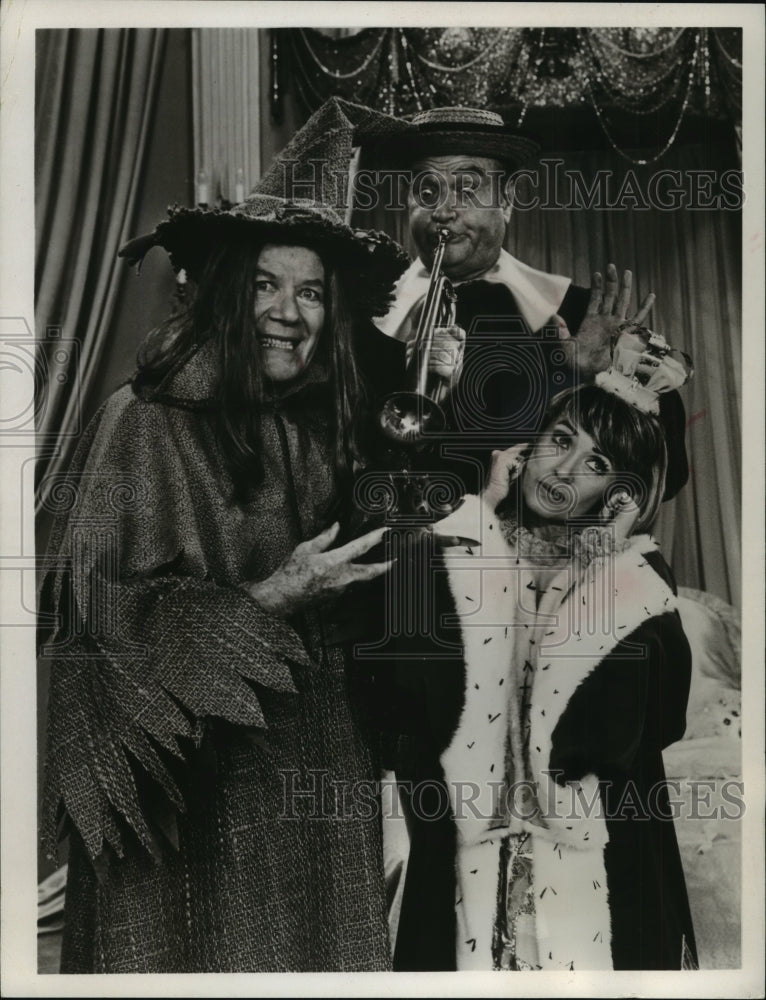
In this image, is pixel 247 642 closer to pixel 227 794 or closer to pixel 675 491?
pixel 227 794

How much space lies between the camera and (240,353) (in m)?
2.34

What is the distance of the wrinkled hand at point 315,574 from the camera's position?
2.30 m

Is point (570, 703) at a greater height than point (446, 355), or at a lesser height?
lesser

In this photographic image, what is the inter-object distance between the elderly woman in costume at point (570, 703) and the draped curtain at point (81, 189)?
1.06 m

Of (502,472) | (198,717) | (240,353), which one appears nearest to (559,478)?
(502,472)

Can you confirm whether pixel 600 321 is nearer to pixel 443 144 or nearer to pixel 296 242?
pixel 443 144

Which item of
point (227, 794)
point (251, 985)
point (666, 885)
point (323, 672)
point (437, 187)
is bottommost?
point (251, 985)

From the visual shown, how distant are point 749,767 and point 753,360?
110cm

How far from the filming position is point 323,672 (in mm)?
2320

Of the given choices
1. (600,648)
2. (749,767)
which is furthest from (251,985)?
(749,767)

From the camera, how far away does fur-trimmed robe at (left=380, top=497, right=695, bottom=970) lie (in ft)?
7.68

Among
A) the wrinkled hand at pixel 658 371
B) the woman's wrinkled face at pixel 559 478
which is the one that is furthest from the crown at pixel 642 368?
the woman's wrinkled face at pixel 559 478

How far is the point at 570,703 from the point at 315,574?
2.46 feet

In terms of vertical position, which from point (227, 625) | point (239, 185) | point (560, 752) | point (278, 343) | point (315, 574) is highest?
point (239, 185)
